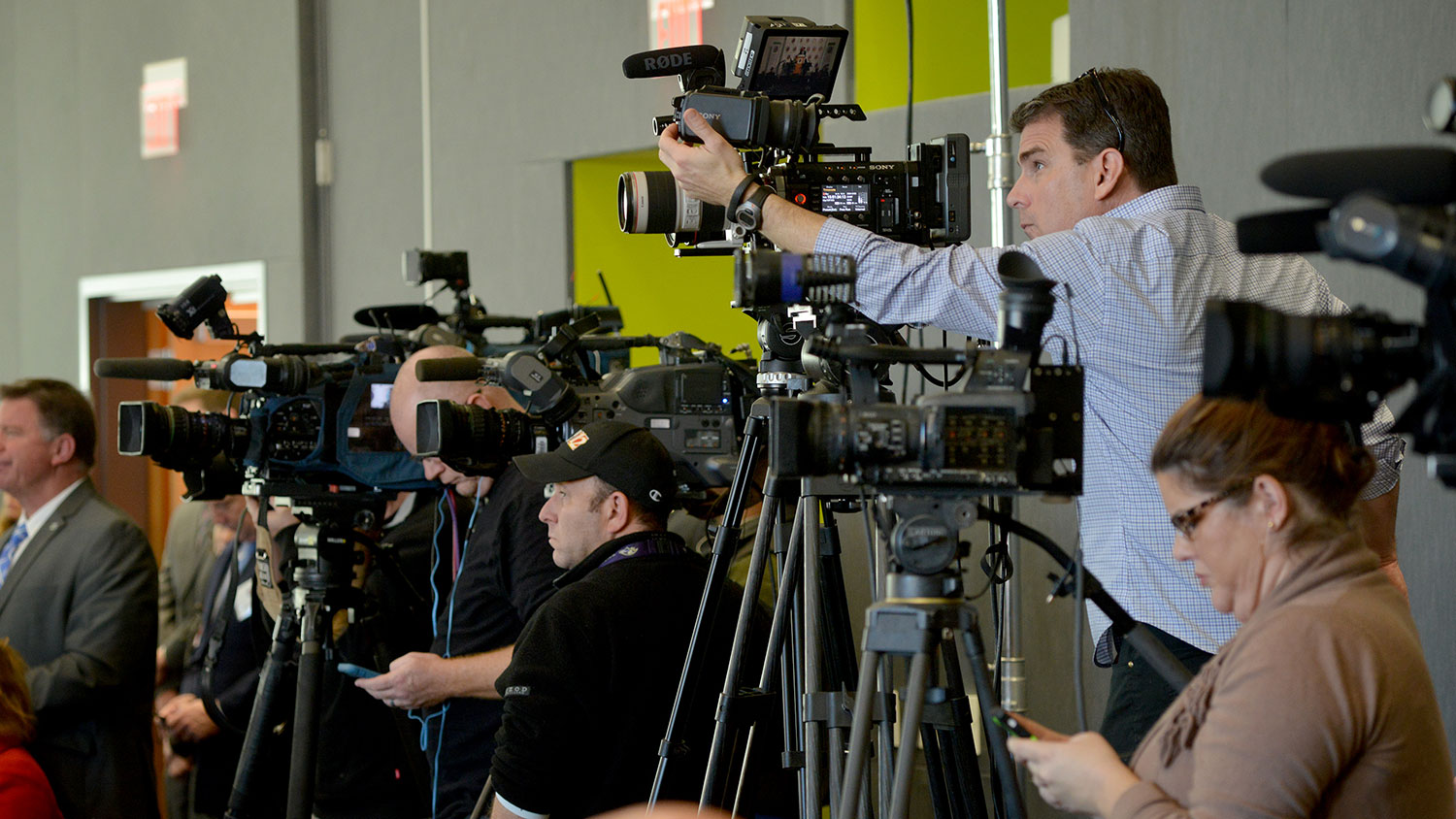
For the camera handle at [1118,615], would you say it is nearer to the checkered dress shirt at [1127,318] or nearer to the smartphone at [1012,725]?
the smartphone at [1012,725]

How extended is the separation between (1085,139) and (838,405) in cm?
77

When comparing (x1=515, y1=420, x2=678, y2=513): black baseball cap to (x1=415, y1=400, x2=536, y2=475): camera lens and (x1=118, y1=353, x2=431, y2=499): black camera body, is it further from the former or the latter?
(x1=118, y1=353, x2=431, y2=499): black camera body

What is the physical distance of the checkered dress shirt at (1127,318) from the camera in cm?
182

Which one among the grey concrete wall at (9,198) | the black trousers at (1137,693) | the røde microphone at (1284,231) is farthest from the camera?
the grey concrete wall at (9,198)

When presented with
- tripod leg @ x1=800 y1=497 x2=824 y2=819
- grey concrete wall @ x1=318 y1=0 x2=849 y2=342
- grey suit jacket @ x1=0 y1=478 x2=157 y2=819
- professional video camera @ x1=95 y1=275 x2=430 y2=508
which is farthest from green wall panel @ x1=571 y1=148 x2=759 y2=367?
tripod leg @ x1=800 y1=497 x2=824 y2=819

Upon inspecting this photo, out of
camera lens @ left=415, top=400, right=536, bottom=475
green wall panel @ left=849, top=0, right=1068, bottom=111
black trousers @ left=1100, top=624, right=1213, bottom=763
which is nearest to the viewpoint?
black trousers @ left=1100, top=624, right=1213, bottom=763

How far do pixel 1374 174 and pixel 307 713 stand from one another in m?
2.46

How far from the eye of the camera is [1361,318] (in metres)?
1.01

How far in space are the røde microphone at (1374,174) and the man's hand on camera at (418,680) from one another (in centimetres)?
202

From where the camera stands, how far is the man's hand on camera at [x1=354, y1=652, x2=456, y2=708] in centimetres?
263

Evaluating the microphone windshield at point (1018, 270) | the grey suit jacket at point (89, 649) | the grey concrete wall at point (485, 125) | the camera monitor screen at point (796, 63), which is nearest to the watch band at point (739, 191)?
the camera monitor screen at point (796, 63)

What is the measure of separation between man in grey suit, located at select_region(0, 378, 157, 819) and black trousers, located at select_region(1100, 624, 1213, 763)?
107 inches

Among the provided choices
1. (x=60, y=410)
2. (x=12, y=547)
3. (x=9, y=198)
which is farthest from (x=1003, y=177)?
(x=9, y=198)

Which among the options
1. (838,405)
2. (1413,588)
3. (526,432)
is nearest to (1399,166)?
(838,405)
